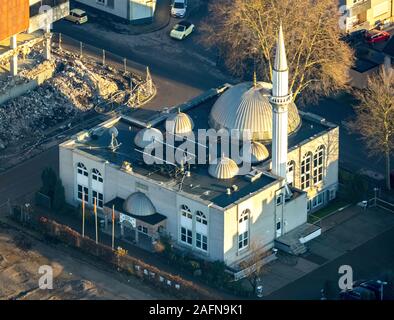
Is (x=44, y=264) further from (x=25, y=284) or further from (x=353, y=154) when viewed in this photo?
(x=353, y=154)

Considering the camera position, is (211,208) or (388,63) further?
(388,63)

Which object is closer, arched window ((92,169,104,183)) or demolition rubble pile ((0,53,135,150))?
arched window ((92,169,104,183))

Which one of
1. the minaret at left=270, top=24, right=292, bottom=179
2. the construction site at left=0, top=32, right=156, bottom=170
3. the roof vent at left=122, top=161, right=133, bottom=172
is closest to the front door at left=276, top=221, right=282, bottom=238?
the minaret at left=270, top=24, right=292, bottom=179

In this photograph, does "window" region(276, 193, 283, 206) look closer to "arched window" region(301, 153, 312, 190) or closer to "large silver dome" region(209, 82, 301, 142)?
"arched window" region(301, 153, 312, 190)

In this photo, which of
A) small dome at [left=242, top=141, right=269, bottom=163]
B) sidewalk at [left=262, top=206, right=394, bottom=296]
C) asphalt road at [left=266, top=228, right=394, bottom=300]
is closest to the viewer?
asphalt road at [left=266, top=228, right=394, bottom=300]

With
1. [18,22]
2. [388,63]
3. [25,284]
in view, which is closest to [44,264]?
[25,284]

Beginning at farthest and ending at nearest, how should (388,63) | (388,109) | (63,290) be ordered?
(388,63), (388,109), (63,290)

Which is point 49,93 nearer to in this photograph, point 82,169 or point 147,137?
point 82,169

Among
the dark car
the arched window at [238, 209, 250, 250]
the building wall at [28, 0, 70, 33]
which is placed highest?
the building wall at [28, 0, 70, 33]
